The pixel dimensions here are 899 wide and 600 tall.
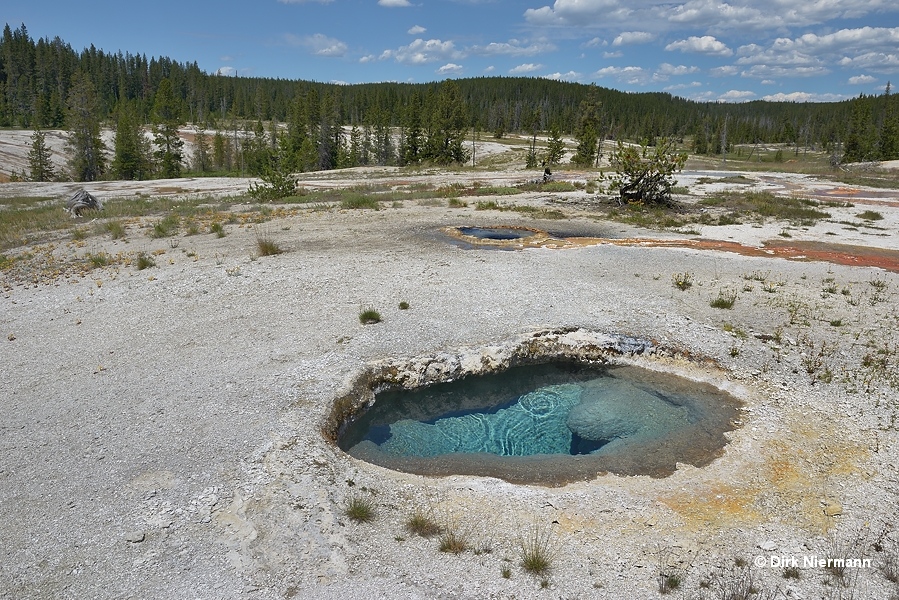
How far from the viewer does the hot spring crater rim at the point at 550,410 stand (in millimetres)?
6578

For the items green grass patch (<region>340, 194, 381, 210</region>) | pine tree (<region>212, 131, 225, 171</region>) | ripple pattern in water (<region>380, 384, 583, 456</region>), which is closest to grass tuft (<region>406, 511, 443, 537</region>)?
ripple pattern in water (<region>380, 384, 583, 456</region>)

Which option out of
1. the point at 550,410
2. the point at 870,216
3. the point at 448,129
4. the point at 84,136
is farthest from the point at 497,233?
the point at 84,136

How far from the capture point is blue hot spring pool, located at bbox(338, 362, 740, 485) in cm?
654

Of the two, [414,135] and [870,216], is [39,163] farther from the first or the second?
[870,216]

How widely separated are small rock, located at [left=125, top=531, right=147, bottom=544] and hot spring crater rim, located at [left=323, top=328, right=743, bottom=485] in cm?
237

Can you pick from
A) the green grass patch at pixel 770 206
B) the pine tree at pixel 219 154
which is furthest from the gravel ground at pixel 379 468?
the pine tree at pixel 219 154

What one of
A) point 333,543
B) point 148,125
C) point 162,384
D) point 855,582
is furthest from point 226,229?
point 148,125

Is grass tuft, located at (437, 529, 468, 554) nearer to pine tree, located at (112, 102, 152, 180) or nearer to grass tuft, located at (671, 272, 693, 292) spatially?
grass tuft, located at (671, 272, 693, 292)

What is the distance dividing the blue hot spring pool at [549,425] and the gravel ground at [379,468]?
383mm

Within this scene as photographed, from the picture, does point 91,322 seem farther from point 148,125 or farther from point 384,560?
point 148,125

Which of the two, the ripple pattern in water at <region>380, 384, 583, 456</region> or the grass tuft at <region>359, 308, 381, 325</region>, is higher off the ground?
the grass tuft at <region>359, 308, 381, 325</region>

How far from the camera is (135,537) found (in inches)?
191

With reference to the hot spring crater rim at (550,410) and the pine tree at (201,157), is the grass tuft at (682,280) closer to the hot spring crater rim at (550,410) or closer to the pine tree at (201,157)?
the hot spring crater rim at (550,410)

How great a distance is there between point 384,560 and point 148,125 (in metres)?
118
